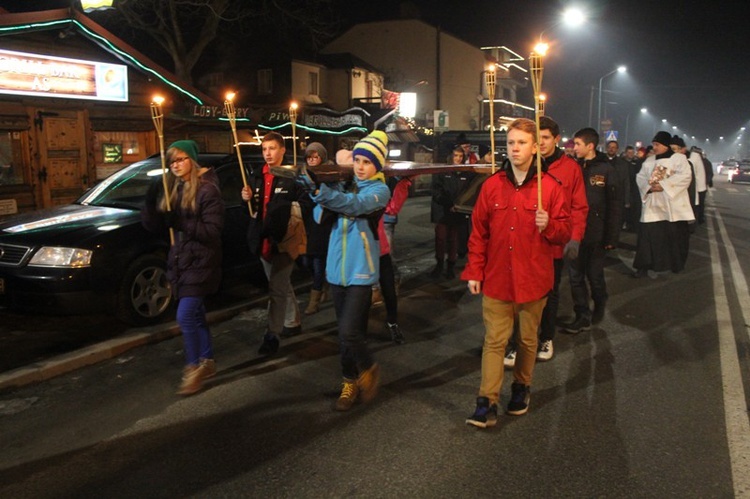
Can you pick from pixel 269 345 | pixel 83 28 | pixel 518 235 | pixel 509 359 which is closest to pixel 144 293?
pixel 269 345

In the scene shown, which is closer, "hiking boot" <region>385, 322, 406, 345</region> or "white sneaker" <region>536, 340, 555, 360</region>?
"white sneaker" <region>536, 340, 555, 360</region>

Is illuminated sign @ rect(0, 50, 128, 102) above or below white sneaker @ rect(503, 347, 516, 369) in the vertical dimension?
above

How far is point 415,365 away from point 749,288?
5.69 m

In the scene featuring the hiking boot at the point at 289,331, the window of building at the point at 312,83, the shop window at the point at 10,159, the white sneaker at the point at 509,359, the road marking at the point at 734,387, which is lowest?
the road marking at the point at 734,387

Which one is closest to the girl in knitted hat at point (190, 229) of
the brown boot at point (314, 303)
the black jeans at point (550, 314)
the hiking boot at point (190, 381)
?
the hiking boot at point (190, 381)

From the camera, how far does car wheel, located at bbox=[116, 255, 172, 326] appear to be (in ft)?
19.2

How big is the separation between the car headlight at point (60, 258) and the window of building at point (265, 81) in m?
29.1

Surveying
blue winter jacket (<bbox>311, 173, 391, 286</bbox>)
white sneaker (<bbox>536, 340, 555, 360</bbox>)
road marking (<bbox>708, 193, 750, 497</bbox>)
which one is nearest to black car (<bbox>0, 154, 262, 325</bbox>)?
blue winter jacket (<bbox>311, 173, 391, 286</bbox>)

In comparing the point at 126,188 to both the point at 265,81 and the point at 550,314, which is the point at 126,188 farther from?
the point at 265,81

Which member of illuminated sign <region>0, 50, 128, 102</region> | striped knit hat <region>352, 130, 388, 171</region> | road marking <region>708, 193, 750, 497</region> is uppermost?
illuminated sign <region>0, 50, 128, 102</region>

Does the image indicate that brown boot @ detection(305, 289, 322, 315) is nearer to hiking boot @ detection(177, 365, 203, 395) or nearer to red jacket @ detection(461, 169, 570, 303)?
hiking boot @ detection(177, 365, 203, 395)

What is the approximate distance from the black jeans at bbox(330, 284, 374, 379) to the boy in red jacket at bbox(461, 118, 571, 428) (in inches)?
28.5

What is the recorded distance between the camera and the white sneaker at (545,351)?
5191 millimetres

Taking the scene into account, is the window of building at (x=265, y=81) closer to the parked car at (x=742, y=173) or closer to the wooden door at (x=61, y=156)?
the wooden door at (x=61, y=156)
